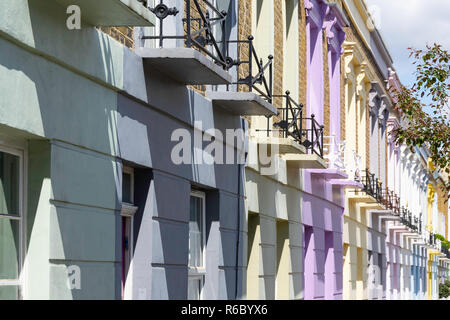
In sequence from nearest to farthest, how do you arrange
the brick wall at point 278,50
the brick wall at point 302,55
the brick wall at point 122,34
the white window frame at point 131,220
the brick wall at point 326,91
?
the brick wall at point 122,34 < the white window frame at point 131,220 < the brick wall at point 278,50 < the brick wall at point 302,55 < the brick wall at point 326,91

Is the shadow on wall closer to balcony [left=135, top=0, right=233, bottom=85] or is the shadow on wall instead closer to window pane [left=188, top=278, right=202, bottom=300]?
balcony [left=135, top=0, right=233, bottom=85]

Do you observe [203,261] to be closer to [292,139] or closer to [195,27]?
[195,27]

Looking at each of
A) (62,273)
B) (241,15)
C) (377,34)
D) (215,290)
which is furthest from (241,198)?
(377,34)

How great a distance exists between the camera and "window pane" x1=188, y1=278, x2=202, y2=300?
11562mm

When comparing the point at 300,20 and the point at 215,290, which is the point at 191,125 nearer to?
the point at 215,290

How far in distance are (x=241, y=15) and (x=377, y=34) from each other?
16.4m

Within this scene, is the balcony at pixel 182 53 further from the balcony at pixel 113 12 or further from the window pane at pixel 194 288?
the window pane at pixel 194 288

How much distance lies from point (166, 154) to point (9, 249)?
3156 millimetres

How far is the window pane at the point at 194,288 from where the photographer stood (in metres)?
11.6

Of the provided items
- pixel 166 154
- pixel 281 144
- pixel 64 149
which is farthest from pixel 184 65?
pixel 281 144

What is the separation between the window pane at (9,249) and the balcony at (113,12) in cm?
171

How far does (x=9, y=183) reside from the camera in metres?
7.44

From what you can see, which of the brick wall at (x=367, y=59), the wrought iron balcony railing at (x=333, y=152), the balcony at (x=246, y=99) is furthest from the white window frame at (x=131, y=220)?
the brick wall at (x=367, y=59)

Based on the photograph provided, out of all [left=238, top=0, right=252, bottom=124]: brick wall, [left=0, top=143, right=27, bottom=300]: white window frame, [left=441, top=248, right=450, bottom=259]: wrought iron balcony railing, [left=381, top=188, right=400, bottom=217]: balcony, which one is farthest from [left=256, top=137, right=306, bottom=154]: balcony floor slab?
[left=441, top=248, right=450, bottom=259]: wrought iron balcony railing
